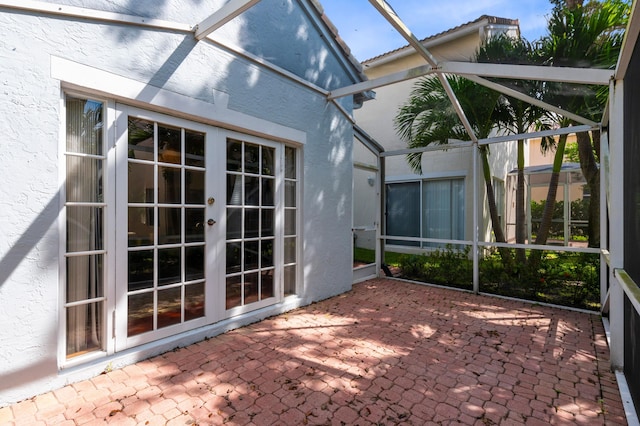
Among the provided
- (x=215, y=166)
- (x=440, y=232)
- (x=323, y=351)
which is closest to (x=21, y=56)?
(x=215, y=166)

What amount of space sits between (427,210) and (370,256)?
6.83ft

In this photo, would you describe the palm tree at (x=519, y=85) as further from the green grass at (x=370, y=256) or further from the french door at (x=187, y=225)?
the french door at (x=187, y=225)

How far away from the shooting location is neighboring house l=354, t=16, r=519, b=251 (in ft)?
27.2

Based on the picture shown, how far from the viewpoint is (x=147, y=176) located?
10.7 feet

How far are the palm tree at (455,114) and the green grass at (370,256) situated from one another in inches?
113

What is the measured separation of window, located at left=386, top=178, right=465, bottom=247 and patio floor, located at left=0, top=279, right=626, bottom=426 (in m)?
4.07

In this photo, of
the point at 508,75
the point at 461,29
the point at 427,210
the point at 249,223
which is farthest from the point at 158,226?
the point at 427,210

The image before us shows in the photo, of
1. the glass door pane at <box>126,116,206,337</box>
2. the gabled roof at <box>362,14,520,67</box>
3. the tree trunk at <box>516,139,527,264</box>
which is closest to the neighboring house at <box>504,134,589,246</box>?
the tree trunk at <box>516,139,527,264</box>

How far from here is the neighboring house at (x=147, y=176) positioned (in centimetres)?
248

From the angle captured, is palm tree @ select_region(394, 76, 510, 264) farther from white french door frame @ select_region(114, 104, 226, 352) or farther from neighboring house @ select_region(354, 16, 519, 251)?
white french door frame @ select_region(114, 104, 226, 352)

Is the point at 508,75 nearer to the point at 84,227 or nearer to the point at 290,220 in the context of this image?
the point at 290,220

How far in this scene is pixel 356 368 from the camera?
10.1 ft

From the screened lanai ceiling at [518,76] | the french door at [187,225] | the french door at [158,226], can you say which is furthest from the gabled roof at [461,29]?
the french door at [158,226]

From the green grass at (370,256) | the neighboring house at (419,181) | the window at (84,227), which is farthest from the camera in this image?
the green grass at (370,256)
